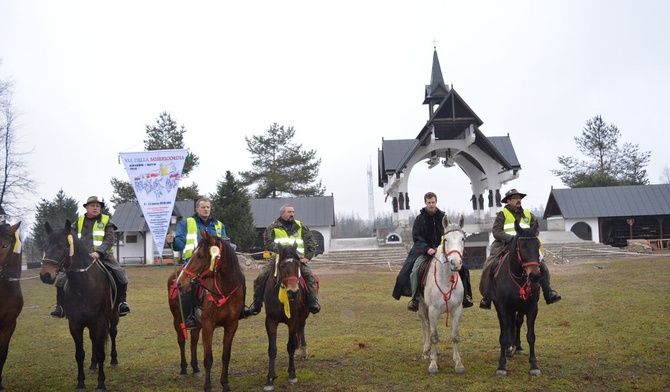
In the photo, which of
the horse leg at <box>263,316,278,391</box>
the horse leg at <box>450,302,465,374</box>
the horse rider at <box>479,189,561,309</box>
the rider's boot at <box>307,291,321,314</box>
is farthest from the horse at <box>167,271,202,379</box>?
the horse rider at <box>479,189,561,309</box>

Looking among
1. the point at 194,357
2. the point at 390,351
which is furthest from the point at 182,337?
the point at 390,351

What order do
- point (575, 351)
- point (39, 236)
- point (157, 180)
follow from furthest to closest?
1. point (39, 236)
2. point (157, 180)
3. point (575, 351)

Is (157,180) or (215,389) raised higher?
(157,180)

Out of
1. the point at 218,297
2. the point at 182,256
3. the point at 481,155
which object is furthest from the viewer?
the point at 481,155

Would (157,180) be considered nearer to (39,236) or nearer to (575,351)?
(575,351)

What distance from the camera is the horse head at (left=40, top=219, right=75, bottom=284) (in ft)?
22.7

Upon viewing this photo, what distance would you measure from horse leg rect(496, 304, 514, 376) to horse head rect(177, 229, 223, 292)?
13.9 ft

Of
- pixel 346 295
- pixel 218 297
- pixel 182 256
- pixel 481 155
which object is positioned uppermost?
pixel 481 155

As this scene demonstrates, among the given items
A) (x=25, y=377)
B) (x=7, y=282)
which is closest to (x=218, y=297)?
(x=7, y=282)

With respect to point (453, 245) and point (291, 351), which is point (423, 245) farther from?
point (291, 351)

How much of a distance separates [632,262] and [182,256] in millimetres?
25956

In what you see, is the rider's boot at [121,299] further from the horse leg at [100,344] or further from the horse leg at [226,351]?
the horse leg at [226,351]

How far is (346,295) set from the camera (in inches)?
739

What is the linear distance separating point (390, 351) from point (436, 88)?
36750 millimetres
